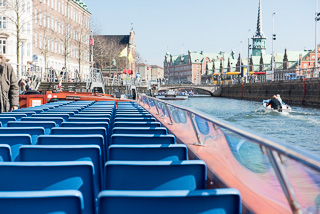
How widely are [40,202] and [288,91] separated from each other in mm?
57712

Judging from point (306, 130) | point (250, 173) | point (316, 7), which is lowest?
point (306, 130)

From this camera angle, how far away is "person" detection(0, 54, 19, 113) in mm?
8734

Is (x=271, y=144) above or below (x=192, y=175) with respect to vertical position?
above

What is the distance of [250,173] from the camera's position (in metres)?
3.51

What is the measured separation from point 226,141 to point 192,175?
1271 mm

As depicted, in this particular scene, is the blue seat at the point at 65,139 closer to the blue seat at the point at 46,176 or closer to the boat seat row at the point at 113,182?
the boat seat row at the point at 113,182

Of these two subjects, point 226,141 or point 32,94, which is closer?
point 226,141

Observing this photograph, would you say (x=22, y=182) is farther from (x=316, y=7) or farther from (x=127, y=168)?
(x=316, y=7)

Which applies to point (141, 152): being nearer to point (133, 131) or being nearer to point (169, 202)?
point (169, 202)

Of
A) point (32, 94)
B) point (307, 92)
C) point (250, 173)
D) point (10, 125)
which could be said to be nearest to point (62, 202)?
point (250, 173)

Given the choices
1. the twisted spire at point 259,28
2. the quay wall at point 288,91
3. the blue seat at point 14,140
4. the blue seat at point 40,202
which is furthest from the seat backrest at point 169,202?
the twisted spire at point 259,28

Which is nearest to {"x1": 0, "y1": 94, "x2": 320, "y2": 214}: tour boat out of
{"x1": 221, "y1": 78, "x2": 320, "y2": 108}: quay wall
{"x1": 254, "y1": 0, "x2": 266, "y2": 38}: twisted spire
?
{"x1": 221, "y1": 78, "x2": 320, "y2": 108}: quay wall

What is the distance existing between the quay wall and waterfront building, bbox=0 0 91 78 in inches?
943

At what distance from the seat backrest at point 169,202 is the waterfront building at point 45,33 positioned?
110 feet
